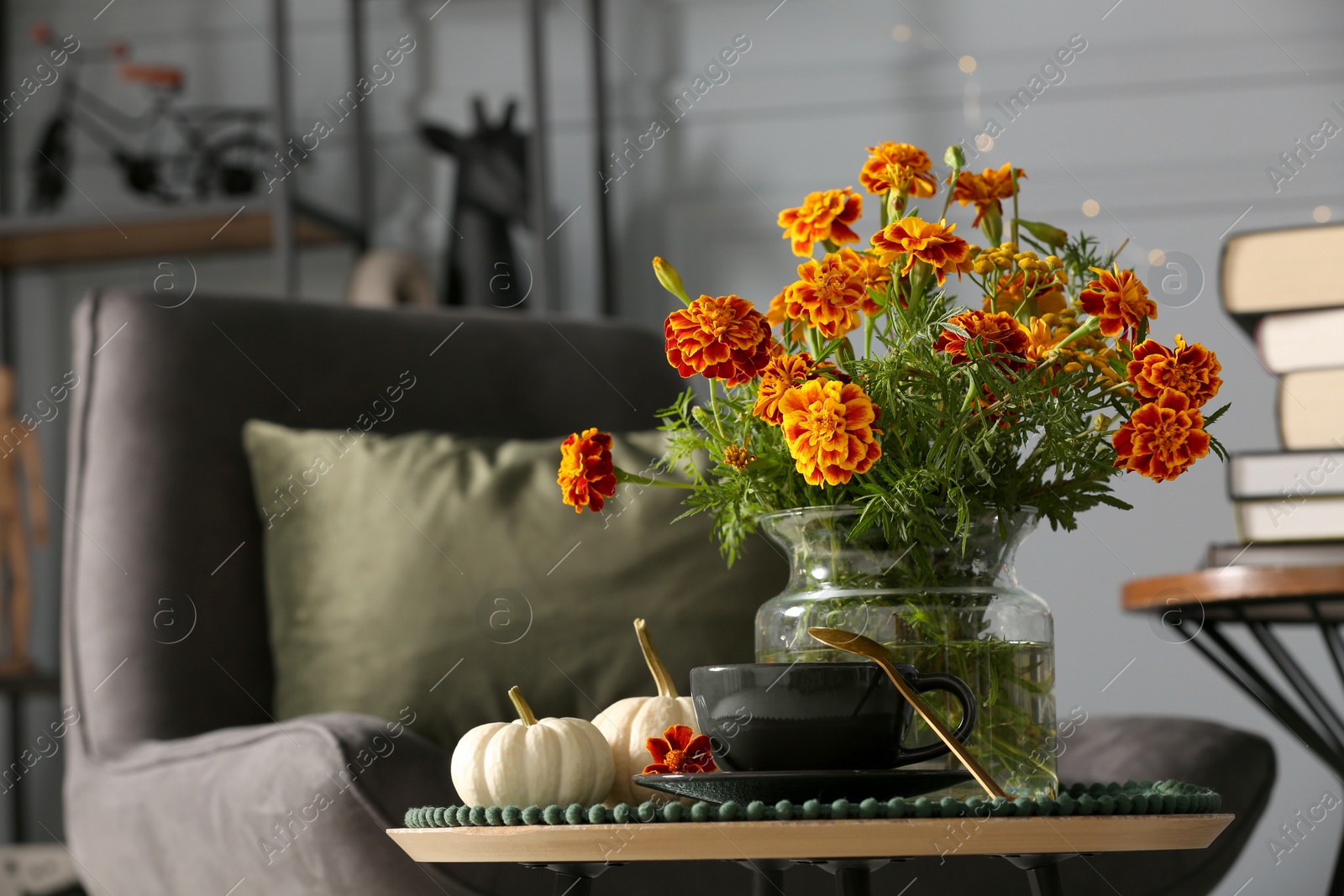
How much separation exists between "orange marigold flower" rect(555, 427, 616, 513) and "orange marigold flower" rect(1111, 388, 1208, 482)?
27 centimetres

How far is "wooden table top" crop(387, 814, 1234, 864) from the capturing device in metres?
0.55

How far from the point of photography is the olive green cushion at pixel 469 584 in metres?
1.19

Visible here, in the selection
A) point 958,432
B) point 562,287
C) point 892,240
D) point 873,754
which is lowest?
point 873,754

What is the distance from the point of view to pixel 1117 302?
673 millimetres

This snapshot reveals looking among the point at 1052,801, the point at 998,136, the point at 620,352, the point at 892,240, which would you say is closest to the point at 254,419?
the point at 620,352

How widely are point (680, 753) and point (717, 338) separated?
219 millimetres

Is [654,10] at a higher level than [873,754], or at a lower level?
higher

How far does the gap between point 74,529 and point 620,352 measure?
2.01 ft

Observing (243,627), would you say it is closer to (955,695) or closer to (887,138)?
(955,695)

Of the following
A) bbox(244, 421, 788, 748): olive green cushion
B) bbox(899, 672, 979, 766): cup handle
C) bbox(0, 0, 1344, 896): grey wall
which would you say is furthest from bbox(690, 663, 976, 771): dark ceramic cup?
bbox(0, 0, 1344, 896): grey wall

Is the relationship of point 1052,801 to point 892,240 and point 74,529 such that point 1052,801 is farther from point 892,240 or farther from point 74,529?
point 74,529

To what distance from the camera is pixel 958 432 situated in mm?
665

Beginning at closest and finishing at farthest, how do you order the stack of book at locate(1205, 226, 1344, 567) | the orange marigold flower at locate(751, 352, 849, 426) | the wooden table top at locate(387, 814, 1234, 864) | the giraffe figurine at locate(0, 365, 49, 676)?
the wooden table top at locate(387, 814, 1234, 864)
the orange marigold flower at locate(751, 352, 849, 426)
the stack of book at locate(1205, 226, 1344, 567)
the giraffe figurine at locate(0, 365, 49, 676)

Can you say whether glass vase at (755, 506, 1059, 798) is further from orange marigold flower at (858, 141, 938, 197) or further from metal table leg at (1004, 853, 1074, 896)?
orange marigold flower at (858, 141, 938, 197)
